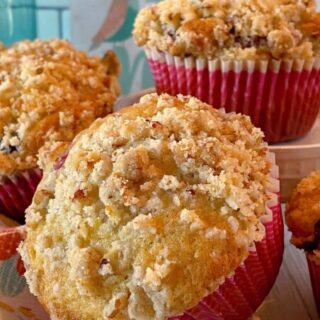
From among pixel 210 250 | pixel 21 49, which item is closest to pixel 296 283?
pixel 210 250

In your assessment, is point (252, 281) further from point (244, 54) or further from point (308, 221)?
point (244, 54)

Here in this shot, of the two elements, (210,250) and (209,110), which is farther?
(209,110)

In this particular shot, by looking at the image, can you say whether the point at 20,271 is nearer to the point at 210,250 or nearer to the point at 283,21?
the point at 210,250

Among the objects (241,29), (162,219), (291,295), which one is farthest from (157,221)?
(241,29)

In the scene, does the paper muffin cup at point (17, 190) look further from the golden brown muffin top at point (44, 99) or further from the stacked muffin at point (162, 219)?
the stacked muffin at point (162, 219)

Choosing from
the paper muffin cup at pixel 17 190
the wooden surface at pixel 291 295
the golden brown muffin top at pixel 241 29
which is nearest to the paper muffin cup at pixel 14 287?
the paper muffin cup at pixel 17 190

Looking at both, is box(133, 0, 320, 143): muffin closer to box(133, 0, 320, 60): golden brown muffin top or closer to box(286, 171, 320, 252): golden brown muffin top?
box(133, 0, 320, 60): golden brown muffin top
